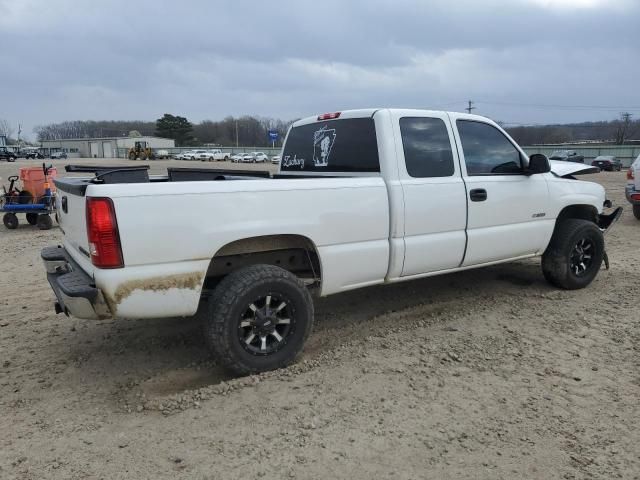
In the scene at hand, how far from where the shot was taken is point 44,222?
11250 mm

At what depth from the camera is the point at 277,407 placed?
323 centimetres

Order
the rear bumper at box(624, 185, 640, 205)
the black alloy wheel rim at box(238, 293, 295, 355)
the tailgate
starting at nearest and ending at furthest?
the tailgate, the black alloy wheel rim at box(238, 293, 295, 355), the rear bumper at box(624, 185, 640, 205)

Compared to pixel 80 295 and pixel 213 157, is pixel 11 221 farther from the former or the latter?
pixel 213 157

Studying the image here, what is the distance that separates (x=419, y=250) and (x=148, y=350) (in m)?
2.44

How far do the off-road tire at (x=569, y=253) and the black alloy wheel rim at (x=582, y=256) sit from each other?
0.01 metres

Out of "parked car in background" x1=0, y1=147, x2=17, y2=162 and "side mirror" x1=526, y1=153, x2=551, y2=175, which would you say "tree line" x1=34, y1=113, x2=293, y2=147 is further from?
"side mirror" x1=526, y1=153, x2=551, y2=175

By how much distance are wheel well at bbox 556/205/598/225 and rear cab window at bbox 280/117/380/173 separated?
2.65 m

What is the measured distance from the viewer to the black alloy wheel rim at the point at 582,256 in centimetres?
561

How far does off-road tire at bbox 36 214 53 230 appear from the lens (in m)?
11.2

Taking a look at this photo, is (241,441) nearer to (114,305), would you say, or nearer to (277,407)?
(277,407)

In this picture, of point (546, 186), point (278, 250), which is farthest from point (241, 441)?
point (546, 186)

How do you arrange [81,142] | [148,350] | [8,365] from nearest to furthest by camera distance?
[8,365] < [148,350] < [81,142]

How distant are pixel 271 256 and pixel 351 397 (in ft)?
4.24

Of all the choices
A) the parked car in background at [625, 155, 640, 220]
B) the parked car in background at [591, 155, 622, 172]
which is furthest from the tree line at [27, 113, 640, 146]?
the parked car in background at [625, 155, 640, 220]
